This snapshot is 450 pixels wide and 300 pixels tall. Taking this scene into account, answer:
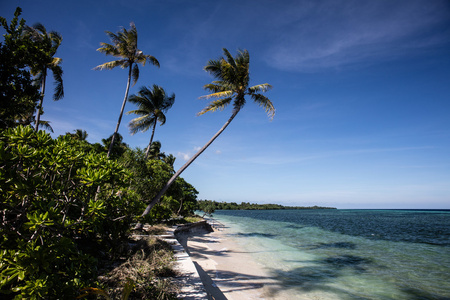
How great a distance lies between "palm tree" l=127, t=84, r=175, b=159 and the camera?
53.7ft

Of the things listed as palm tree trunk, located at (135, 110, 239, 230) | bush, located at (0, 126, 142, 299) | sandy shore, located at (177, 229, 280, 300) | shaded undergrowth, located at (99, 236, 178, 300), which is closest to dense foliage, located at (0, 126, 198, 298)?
bush, located at (0, 126, 142, 299)

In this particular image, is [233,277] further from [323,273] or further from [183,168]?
[183,168]

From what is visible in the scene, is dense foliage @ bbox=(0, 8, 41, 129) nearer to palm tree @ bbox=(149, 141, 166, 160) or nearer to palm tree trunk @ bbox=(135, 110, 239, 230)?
palm tree trunk @ bbox=(135, 110, 239, 230)

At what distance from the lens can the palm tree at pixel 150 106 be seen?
53.7 ft

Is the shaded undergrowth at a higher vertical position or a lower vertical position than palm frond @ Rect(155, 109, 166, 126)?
lower

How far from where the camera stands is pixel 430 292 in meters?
8.65

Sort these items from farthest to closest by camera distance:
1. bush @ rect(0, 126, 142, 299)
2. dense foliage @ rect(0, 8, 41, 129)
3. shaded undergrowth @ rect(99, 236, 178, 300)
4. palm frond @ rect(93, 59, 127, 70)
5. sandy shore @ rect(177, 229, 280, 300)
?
palm frond @ rect(93, 59, 127, 70)
sandy shore @ rect(177, 229, 280, 300)
dense foliage @ rect(0, 8, 41, 129)
shaded undergrowth @ rect(99, 236, 178, 300)
bush @ rect(0, 126, 142, 299)

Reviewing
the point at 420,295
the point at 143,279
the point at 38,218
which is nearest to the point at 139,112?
the point at 143,279

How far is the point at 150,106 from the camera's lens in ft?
54.3

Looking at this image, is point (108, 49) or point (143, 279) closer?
point (143, 279)

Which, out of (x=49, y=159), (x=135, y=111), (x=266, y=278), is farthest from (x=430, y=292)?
(x=135, y=111)

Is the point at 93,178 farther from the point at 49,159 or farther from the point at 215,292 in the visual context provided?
the point at 215,292

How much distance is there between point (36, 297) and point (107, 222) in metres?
3.49

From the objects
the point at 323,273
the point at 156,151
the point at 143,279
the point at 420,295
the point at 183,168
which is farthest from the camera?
the point at 156,151
